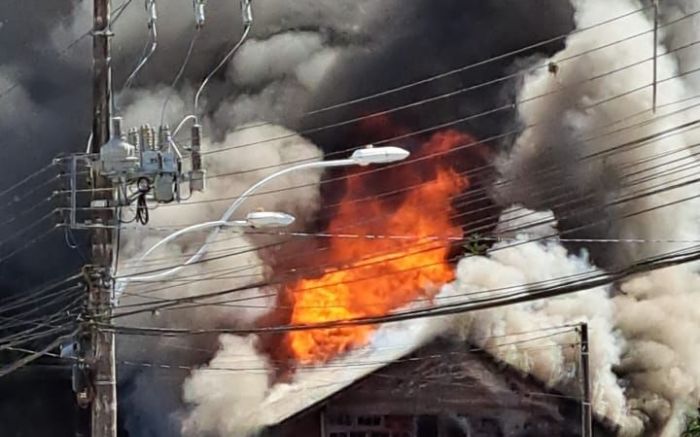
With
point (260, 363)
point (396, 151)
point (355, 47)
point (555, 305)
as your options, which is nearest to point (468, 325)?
point (555, 305)

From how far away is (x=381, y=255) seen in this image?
115 ft

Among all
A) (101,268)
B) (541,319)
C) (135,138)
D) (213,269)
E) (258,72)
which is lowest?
(101,268)

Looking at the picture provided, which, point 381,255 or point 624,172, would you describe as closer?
point 381,255

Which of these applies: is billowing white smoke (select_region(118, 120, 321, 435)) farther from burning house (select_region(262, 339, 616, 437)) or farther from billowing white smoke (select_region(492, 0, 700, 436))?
billowing white smoke (select_region(492, 0, 700, 436))

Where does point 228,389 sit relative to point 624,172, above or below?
below

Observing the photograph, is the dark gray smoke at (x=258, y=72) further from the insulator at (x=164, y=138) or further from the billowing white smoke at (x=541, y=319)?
the insulator at (x=164, y=138)

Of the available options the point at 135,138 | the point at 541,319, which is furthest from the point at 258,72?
the point at 135,138

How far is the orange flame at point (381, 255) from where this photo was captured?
114 feet

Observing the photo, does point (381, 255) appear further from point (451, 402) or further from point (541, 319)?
point (541, 319)

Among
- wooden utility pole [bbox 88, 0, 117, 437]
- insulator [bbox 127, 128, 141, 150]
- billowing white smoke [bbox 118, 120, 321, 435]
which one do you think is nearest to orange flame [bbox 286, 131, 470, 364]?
billowing white smoke [bbox 118, 120, 321, 435]

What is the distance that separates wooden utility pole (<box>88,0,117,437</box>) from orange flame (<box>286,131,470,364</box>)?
55.5 ft

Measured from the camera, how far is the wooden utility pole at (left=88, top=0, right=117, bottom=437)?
54.0ft

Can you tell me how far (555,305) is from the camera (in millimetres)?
36406

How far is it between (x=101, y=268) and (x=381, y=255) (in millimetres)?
18547
